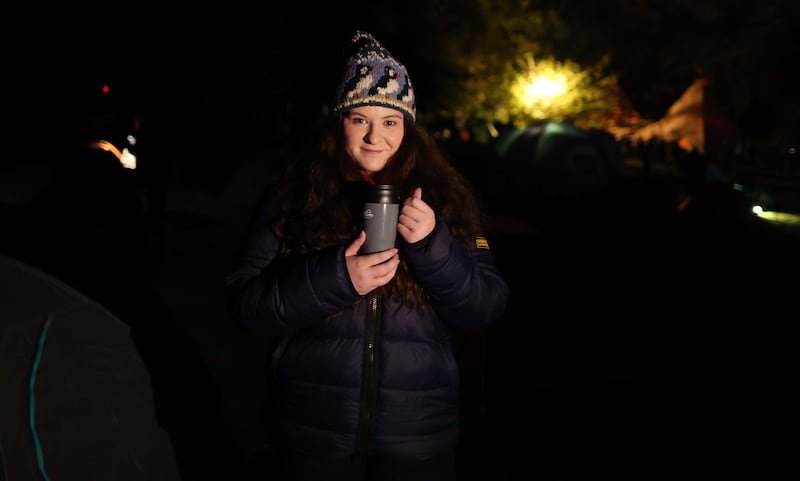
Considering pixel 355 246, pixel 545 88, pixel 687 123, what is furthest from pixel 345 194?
pixel 687 123

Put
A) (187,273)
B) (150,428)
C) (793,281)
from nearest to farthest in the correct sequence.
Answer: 1. (150,428)
2. (187,273)
3. (793,281)

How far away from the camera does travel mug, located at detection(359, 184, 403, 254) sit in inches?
68.5

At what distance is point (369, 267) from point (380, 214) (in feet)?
0.49

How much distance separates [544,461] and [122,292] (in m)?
2.69

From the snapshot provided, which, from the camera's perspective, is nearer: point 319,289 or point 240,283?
point 319,289

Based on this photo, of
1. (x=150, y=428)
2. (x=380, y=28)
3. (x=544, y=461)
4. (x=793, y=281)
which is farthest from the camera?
(x=380, y=28)

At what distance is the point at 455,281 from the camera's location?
1947 mm

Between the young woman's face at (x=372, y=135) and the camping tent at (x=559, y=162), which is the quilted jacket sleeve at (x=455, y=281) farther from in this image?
the camping tent at (x=559, y=162)

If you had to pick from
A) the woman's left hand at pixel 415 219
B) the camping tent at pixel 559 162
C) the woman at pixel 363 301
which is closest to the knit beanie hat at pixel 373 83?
the woman at pixel 363 301

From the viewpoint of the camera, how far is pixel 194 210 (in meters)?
14.9

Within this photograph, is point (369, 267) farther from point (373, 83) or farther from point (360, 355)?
point (373, 83)

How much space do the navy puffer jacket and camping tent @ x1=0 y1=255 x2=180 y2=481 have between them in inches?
23.6

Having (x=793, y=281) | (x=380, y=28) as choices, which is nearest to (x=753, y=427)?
(x=793, y=281)

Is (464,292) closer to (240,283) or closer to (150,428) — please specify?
(240,283)
